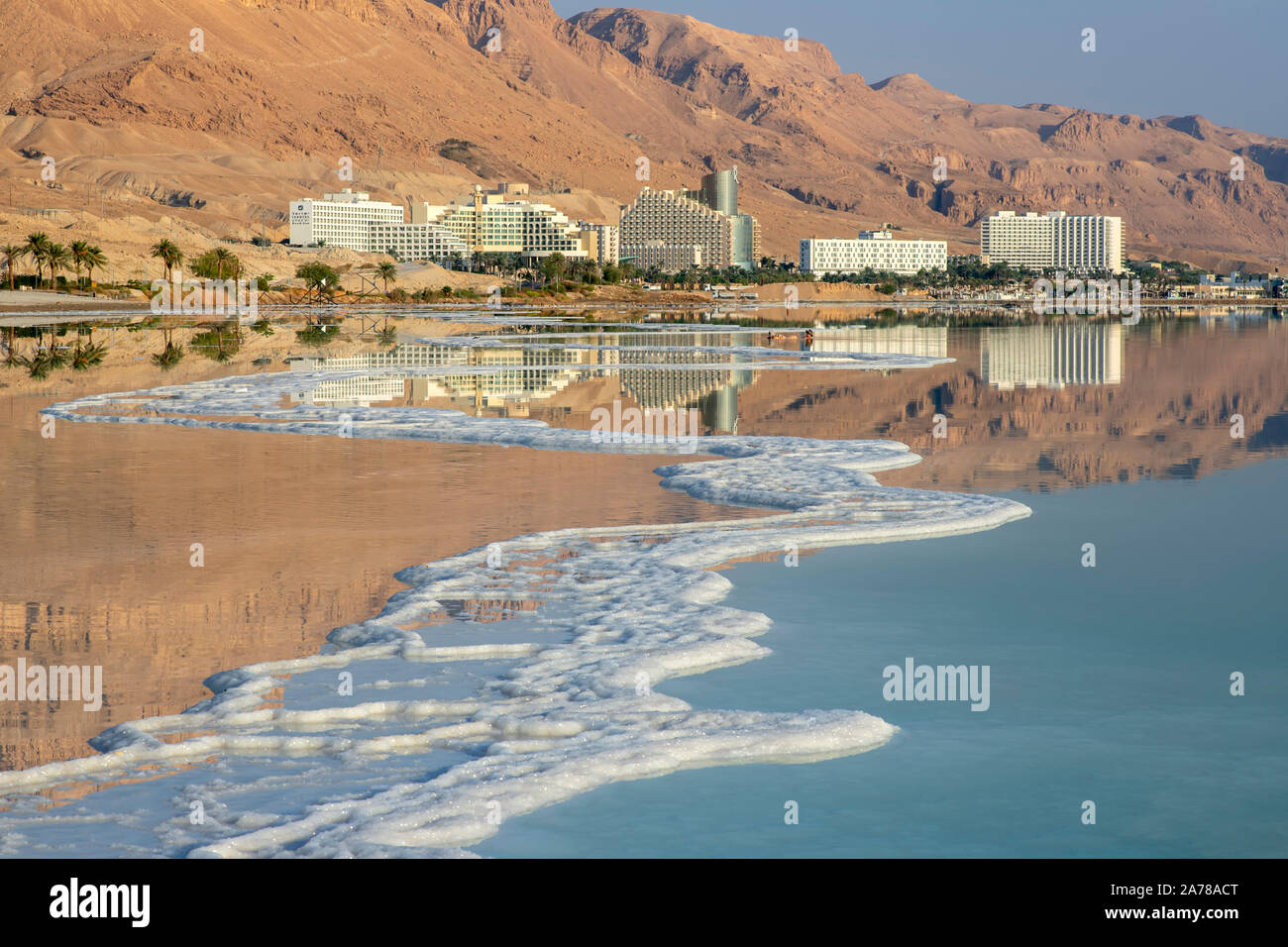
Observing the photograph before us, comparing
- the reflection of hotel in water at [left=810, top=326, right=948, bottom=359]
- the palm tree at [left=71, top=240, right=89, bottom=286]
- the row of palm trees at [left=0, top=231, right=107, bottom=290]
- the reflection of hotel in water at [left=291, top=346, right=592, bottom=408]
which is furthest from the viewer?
the palm tree at [left=71, top=240, right=89, bottom=286]

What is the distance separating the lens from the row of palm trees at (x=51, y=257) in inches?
4038

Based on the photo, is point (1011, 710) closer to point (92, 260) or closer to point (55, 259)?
point (55, 259)

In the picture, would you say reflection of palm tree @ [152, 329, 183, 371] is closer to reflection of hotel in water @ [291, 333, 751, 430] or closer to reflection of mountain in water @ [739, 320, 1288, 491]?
reflection of hotel in water @ [291, 333, 751, 430]

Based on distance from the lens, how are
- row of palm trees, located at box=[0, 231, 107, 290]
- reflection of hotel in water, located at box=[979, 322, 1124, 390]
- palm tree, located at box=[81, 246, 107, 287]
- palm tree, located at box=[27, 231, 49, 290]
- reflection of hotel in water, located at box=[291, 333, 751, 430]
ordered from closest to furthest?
reflection of hotel in water, located at box=[291, 333, 751, 430] → reflection of hotel in water, located at box=[979, 322, 1124, 390] → palm tree, located at box=[27, 231, 49, 290] → row of palm trees, located at box=[0, 231, 107, 290] → palm tree, located at box=[81, 246, 107, 287]

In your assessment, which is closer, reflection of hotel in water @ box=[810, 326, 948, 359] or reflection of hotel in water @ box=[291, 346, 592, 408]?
reflection of hotel in water @ box=[291, 346, 592, 408]

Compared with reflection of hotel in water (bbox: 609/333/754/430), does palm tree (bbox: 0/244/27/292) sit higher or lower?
higher

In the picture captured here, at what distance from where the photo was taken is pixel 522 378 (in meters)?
37.7

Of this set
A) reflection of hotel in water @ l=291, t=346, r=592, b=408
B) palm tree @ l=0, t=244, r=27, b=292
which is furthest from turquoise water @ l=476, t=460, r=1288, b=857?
palm tree @ l=0, t=244, r=27, b=292

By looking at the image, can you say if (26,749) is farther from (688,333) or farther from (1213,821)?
(688,333)

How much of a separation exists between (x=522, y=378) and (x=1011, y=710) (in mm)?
29797

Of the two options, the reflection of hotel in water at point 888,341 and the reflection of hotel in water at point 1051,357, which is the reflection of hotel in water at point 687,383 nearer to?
the reflection of hotel in water at point 888,341

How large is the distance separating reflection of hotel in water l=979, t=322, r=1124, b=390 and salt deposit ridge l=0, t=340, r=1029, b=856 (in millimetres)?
24766

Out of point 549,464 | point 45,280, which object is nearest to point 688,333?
point 549,464

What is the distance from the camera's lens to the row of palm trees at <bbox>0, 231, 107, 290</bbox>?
102562 mm
